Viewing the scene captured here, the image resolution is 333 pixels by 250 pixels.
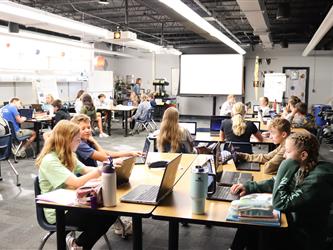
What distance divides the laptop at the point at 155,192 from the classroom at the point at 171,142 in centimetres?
1

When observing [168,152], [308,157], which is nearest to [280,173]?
[308,157]

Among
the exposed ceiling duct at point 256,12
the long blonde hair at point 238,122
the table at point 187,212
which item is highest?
the exposed ceiling duct at point 256,12

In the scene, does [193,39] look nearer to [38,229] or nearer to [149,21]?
[149,21]

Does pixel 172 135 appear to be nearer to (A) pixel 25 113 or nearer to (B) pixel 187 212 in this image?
(B) pixel 187 212

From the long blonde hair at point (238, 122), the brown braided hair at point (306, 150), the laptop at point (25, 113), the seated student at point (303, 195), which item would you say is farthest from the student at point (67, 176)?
the laptop at point (25, 113)

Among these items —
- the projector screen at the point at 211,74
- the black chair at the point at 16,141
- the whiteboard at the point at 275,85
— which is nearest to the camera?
the black chair at the point at 16,141

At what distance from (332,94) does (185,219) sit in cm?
1385

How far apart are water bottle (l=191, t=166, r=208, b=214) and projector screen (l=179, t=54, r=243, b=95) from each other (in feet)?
40.1

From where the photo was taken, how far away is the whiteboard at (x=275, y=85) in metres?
11.3

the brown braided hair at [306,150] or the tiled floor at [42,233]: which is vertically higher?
the brown braided hair at [306,150]

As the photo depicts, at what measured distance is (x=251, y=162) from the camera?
3.21 metres

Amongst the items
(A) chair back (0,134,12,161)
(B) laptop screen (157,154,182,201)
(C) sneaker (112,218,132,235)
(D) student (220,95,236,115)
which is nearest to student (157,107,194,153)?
→ (C) sneaker (112,218,132,235)

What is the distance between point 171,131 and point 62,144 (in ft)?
5.06

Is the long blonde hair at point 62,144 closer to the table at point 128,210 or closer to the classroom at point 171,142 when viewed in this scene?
the classroom at point 171,142
